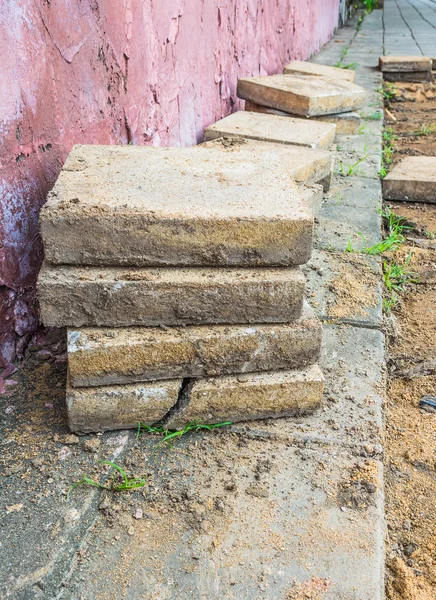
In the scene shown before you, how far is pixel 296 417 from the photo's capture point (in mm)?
2049

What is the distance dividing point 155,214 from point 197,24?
2.77 meters

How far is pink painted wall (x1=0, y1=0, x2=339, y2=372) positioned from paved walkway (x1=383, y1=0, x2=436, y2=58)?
6.72 meters

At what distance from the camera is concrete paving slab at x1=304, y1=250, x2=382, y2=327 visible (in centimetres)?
266

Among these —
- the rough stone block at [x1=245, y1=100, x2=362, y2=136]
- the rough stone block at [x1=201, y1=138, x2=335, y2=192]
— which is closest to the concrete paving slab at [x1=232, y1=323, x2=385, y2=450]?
the rough stone block at [x1=201, y1=138, x2=335, y2=192]

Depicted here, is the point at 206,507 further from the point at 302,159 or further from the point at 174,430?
the point at 302,159

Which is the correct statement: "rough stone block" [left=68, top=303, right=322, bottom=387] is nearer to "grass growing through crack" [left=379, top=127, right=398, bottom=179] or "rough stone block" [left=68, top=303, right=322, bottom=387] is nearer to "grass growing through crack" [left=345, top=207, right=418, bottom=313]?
"grass growing through crack" [left=345, top=207, right=418, bottom=313]

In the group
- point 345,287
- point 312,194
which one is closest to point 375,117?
point 312,194

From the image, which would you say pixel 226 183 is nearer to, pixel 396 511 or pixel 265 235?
pixel 265 235

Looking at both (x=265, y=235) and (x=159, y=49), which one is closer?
(x=265, y=235)

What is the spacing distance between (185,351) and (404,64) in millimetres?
7688

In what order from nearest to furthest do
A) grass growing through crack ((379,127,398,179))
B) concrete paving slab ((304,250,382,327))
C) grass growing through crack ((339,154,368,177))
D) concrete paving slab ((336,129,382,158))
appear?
concrete paving slab ((304,250,382,327))
grass growing through crack ((339,154,368,177))
grass growing through crack ((379,127,398,179))
concrete paving slab ((336,129,382,158))

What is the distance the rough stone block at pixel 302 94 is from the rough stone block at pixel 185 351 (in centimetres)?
312

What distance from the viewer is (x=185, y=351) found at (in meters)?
1.87

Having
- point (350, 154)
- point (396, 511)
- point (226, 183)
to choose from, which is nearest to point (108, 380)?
point (226, 183)
